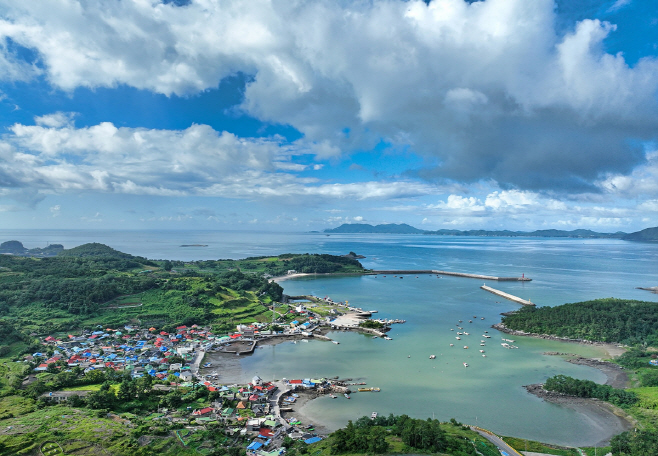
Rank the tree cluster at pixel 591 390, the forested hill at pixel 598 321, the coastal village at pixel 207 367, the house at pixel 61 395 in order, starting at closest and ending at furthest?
the coastal village at pixel 207 367, the house at pixel 61 395, the tree cluster at pixel 591 390, the forested hill at pixel 598 321

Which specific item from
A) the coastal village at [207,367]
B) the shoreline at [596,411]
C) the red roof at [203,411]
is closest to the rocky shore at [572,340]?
the shoreline at [596,411]

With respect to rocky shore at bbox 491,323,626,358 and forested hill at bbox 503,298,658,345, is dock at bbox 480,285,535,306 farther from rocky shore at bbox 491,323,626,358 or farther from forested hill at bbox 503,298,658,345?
rocky shore at bbox 491,323,626,358

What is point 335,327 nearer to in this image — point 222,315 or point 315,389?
point 222,315

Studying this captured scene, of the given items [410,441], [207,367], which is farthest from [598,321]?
[207,367]

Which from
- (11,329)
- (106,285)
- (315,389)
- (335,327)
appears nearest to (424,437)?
(315,389)

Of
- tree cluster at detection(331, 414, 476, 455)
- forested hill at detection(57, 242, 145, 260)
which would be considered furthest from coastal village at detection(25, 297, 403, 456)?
forested hill at detection(57, 242, 145, 260)

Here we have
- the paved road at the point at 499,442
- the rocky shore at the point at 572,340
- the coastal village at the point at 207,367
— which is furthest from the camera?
the rocky shore at the point at 572,340

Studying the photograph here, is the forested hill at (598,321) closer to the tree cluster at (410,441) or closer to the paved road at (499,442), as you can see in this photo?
the paved road at (499,442)
